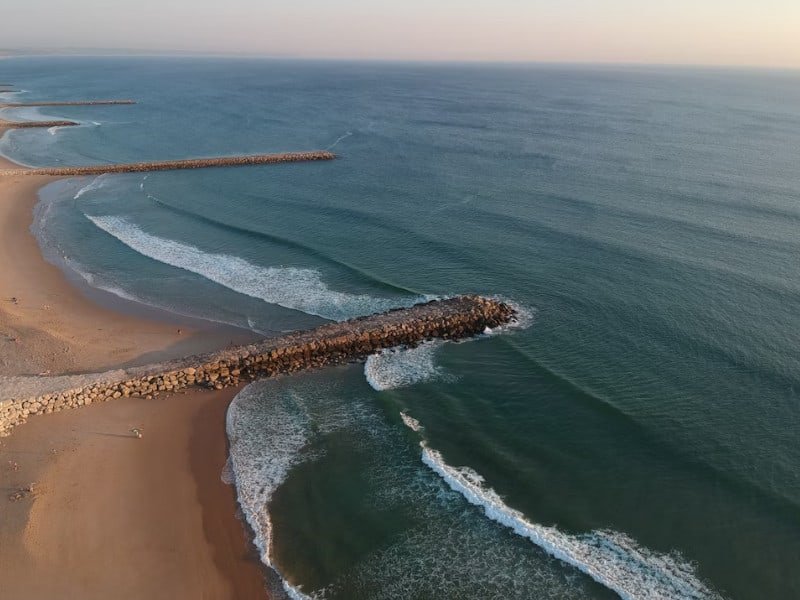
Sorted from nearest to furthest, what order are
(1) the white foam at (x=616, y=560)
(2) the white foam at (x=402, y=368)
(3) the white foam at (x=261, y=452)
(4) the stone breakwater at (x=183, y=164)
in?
(1) the white foam at (x=616, y=560)
(3) the white foam at (x=261, y=452)
(2) the white foam at (x=402, y=368)
(4) the stone breakwater at (x=183, y=164)

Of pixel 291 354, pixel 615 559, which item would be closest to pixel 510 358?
pixel 291 354

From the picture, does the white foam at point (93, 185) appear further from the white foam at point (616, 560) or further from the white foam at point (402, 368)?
the white foam at point (616, 560)

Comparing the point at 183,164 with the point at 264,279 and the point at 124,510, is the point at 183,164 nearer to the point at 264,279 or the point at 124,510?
the point at 264,279

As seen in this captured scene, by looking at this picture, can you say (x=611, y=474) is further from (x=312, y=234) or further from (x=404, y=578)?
(x=312, y=234)

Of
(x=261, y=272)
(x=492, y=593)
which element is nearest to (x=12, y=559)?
(x=492, y=593)

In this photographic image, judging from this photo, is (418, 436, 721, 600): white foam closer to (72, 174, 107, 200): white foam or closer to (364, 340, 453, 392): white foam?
(364, 340, 453, 392): white foam

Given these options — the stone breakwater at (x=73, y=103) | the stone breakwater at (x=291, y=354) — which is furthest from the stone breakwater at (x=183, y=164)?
the stone breakwater at (x=73, y=103)
